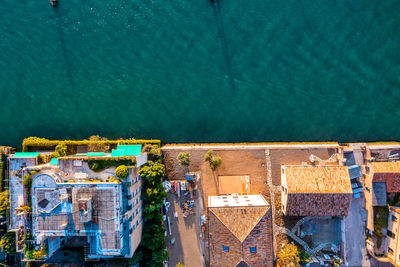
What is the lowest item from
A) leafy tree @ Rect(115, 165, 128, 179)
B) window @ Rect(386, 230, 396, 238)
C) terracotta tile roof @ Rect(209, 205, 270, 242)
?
window @ Rect(386, 230, 396, 238)

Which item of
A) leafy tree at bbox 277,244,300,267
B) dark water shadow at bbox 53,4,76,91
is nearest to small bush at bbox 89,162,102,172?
dark water shadow at bbox 53,4,76,91

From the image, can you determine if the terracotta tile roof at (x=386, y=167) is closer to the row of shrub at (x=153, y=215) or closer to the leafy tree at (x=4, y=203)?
the row of shrub at (x=153, y=215)

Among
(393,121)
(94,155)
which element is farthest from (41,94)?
(393,121)

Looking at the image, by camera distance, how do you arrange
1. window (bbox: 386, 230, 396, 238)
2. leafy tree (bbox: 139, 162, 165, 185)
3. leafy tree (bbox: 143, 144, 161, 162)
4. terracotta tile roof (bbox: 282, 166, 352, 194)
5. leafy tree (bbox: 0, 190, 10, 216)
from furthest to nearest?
1. leafy tree (bbox: 143, 144, 161, 162)
2. window (bbox: 386, 230, 396, 238)
3. leafy tree (bbox: 0, 190, 10, 216)
4. leafy tree (bbox: 139, 162, 165, 185)
5. terracotta tile roof (bbox: 282, 166, 352, 194)

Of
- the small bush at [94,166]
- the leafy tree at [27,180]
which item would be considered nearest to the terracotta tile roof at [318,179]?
the small bush at [94,166]

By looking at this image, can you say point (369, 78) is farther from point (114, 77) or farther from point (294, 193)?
point (114, 77)

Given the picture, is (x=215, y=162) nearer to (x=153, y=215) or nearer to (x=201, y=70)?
(x=153, y=215)

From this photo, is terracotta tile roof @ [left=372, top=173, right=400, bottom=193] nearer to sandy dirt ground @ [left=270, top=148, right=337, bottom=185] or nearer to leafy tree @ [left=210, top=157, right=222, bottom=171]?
sandy dirt ground @ [left=270, top=148, right=337, bottom=185]
